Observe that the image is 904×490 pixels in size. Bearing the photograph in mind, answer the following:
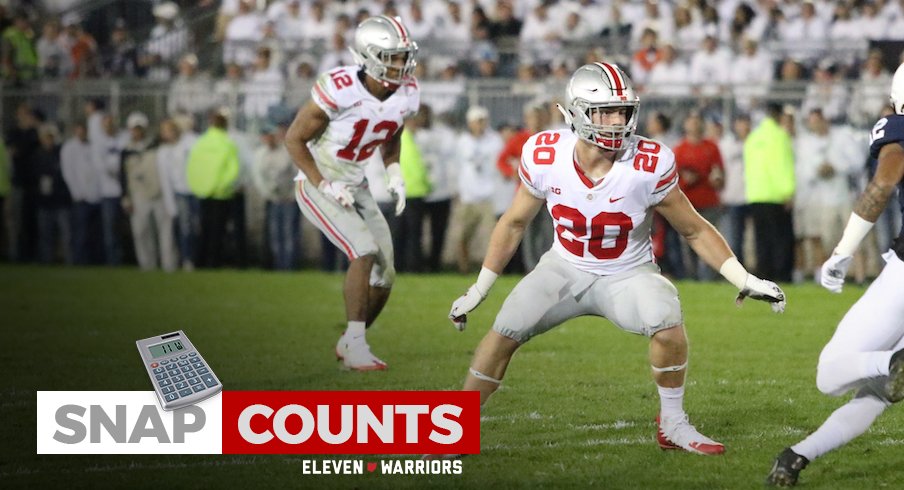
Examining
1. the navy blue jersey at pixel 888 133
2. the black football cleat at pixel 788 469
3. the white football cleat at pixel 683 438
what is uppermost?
the navy blue jersey at pixel 888 133

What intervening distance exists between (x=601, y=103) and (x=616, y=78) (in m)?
0.18

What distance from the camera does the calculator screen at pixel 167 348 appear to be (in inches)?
257

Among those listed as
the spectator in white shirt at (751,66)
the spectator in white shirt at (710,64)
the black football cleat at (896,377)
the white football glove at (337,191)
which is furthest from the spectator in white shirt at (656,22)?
the black football cleat at (896,377)

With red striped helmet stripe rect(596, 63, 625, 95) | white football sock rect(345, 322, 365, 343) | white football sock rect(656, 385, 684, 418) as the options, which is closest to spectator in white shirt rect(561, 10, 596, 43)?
white football sock rect(345, 322, 365, 343)

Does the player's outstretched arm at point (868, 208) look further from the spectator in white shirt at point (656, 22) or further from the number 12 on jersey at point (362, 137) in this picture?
the spectator in white shirt at point (656, 22)

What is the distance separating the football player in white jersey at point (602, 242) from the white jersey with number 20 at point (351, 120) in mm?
2987

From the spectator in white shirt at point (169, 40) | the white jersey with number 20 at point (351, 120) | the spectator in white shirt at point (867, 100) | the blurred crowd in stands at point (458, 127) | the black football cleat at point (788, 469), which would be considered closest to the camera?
the black football cleat at point (788, 469)

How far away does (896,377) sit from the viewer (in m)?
5.39

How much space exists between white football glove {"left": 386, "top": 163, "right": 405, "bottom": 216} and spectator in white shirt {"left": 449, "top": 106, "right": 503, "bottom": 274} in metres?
6.68

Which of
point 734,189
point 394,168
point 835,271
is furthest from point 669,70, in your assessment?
point 835,271

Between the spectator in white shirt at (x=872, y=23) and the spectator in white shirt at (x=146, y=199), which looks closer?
the spectator in white shirt at (x=872, y=23)

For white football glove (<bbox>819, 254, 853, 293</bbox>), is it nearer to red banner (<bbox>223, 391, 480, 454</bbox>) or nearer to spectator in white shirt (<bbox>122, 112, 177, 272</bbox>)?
red banner (<bbox>223, 391, 480, 454</bbox>)

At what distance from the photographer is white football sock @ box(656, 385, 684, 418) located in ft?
21.3

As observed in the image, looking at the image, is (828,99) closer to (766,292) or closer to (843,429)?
(766,292)
